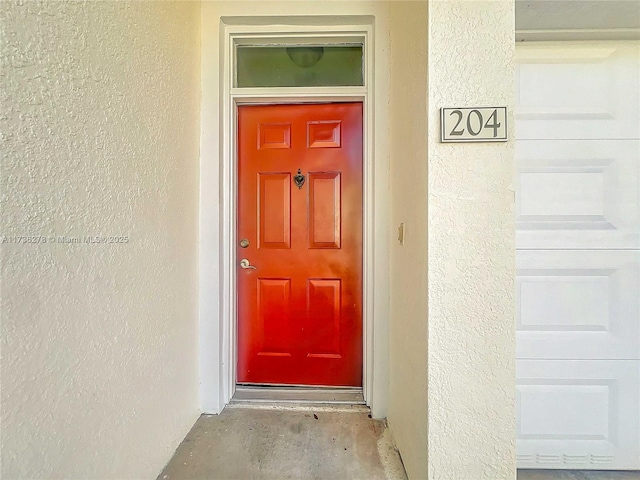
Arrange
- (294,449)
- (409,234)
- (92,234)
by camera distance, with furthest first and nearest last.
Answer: (294,449) < (409,234) < (92,234)

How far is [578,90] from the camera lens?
4.01ft

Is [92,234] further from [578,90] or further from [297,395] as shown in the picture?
[578,90]

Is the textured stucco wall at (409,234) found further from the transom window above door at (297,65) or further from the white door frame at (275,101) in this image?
the transom window above door at (297,65)

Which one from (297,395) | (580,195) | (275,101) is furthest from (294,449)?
(275,101)

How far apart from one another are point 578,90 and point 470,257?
100 centimetres

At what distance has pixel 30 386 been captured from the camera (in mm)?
681

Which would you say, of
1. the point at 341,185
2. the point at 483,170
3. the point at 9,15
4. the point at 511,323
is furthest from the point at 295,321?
the point at 9,15

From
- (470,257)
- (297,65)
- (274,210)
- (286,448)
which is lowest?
(286,448)

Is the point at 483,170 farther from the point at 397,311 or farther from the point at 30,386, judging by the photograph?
the point at 30,386

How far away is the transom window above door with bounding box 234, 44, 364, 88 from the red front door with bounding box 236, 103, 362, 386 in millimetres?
147

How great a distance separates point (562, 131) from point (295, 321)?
1640mm

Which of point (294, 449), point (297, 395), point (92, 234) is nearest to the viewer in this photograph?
point (92, 234)

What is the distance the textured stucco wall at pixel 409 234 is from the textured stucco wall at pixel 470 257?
5 cm

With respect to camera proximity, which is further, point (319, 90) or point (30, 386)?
Result: point (319, 90)
